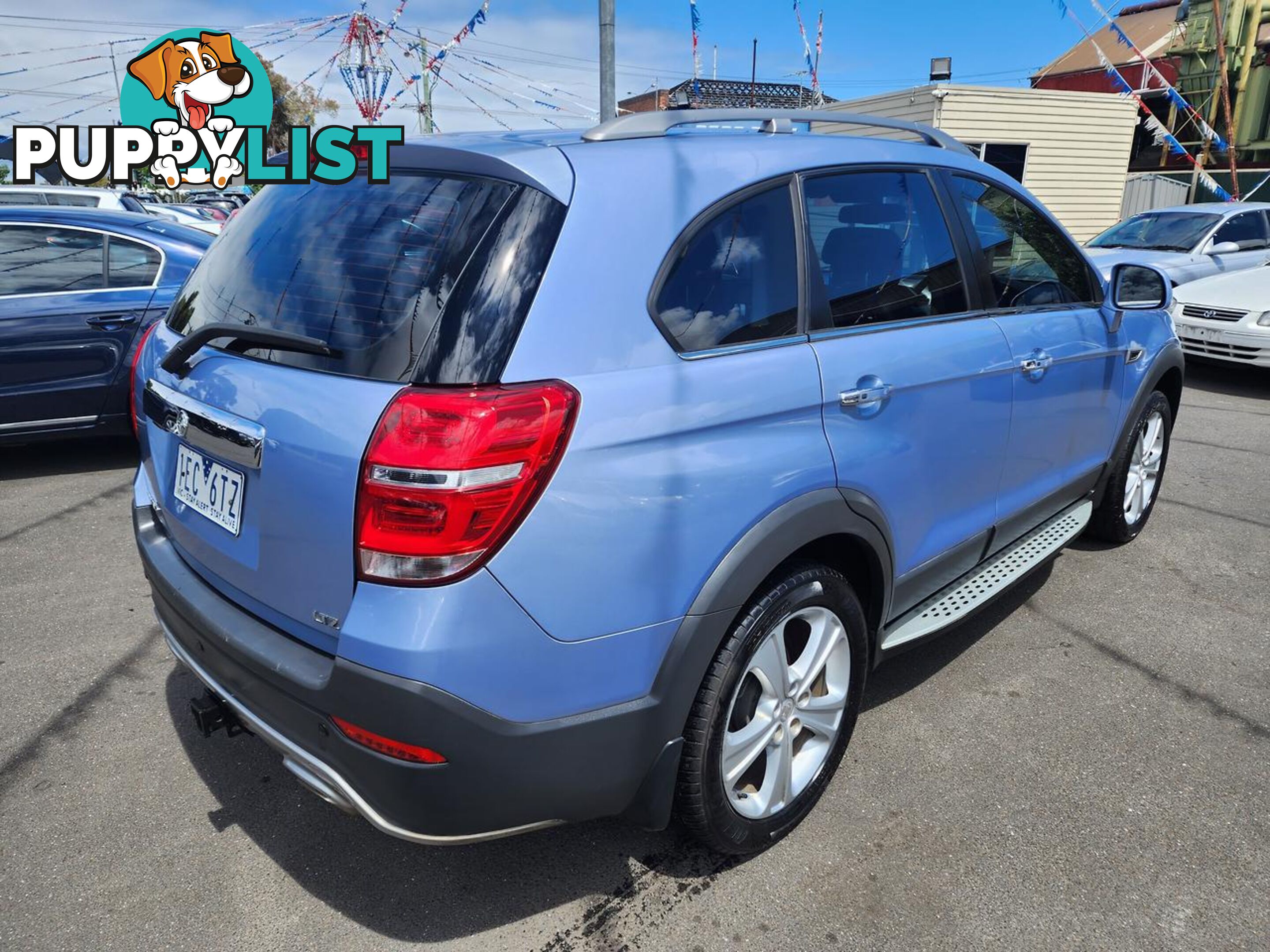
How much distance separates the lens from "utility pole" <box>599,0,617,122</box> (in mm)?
7617

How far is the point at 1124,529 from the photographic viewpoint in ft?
14.3

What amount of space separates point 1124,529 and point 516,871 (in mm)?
3506

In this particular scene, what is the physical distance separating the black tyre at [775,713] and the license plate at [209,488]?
1132mm

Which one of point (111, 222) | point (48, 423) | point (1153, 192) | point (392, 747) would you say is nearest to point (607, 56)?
point (111, 222)

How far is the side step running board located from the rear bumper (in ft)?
3.46

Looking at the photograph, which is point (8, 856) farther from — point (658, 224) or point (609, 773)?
point (658, 224)

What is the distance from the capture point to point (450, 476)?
162 cm

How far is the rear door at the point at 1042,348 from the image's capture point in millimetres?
3002

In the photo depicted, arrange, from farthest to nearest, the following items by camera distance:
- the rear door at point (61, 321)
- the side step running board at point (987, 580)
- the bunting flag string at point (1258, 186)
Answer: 1. the bunting flag string at point (1258, 186)
2. the rear door at point (61, 321)
3. the side step running board at point (987, 580)


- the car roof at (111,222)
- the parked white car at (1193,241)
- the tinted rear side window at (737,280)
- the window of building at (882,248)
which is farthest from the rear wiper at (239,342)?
the parked white car at (1193,241)

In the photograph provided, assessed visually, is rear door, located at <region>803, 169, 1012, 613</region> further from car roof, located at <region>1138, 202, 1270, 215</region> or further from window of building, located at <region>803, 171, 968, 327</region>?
car roof, located at <region>1138, 202, 1270, 215</region>

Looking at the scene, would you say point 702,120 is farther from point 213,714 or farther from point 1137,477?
point 1137,477

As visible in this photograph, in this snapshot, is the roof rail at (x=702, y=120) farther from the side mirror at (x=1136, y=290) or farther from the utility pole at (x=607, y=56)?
the utility pole at (x=607, y=56)

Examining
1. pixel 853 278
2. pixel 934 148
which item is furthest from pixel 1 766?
pixel 934 148
